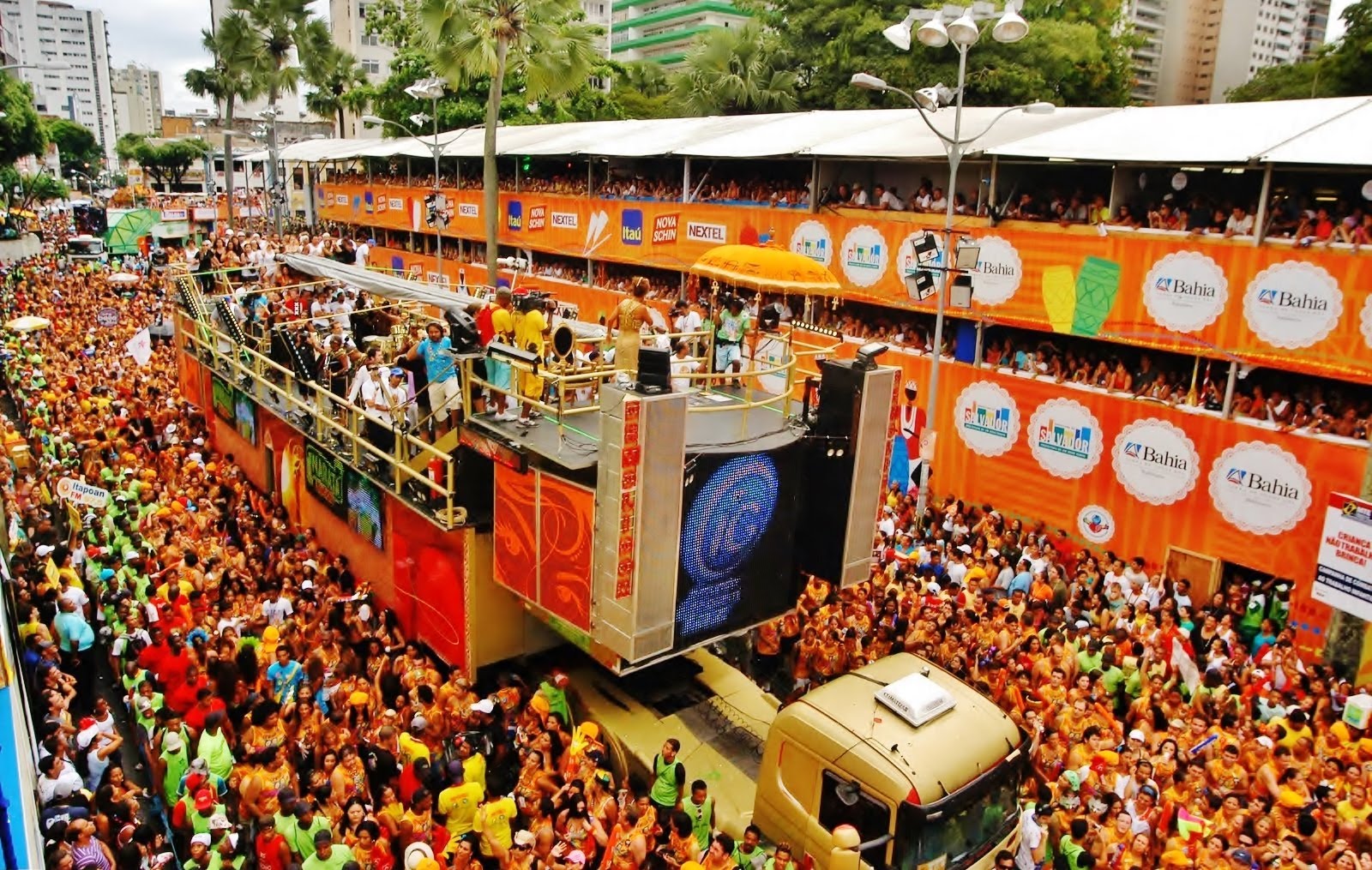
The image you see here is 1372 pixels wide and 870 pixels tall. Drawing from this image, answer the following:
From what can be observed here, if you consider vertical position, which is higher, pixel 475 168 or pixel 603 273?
pixel 475 168

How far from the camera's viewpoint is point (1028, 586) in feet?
50.9

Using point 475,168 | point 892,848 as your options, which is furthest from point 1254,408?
point 475,168

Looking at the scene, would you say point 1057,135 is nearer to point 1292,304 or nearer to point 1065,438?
point 1292,304

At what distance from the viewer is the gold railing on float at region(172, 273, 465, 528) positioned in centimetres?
1155

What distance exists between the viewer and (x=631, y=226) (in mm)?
28359

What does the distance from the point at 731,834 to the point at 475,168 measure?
3327 cm

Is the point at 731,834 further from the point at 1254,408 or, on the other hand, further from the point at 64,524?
the point at 64,524

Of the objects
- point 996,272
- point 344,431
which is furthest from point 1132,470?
point 344,431

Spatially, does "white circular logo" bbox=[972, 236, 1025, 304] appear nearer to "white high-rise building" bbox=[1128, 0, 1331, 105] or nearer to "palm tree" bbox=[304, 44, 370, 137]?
"palm tree" bbox=[304, 44, 370, 137]

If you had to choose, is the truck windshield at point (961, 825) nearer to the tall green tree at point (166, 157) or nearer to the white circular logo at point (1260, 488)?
the white circular logo at point (1260, 488)

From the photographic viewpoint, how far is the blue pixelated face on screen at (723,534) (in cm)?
984

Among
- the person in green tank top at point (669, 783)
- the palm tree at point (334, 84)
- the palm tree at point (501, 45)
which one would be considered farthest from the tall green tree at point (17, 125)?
the person in green tank top at point (669, 783)

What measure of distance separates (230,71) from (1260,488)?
4817cm

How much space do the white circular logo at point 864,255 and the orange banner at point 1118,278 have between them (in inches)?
0.9
